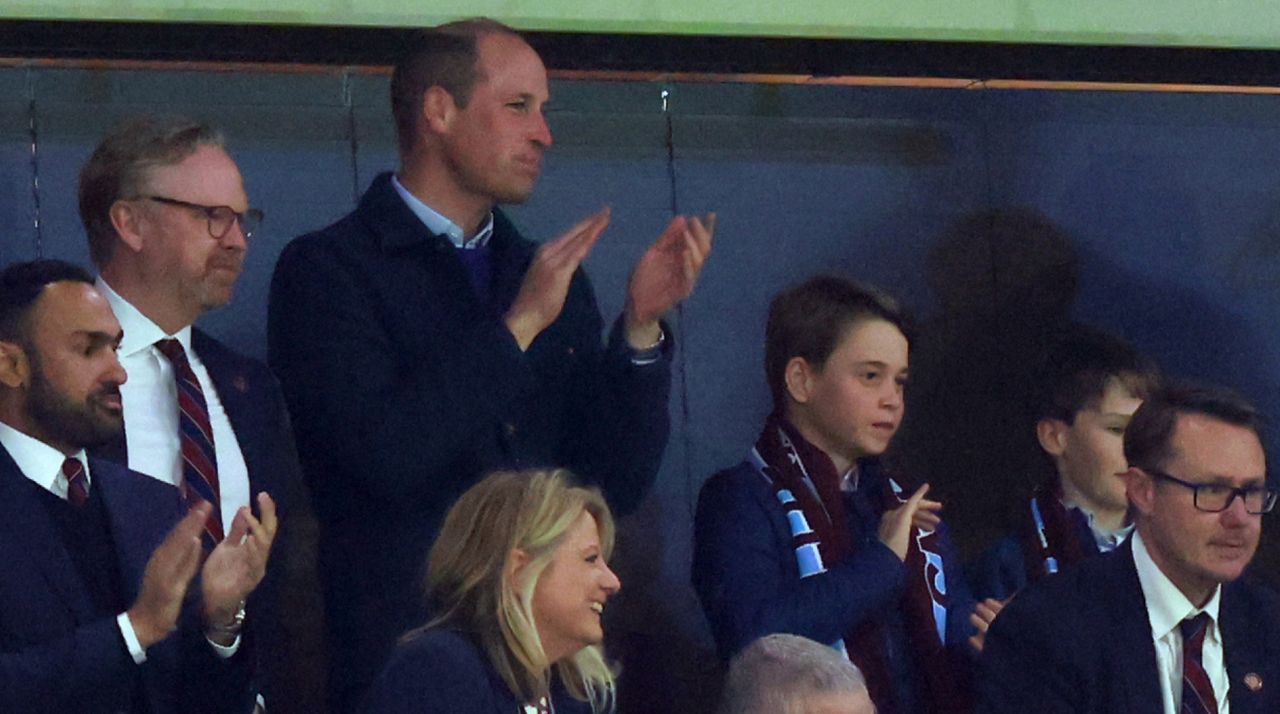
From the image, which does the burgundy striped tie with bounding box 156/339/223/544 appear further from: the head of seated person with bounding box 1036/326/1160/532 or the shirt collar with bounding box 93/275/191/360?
the head of seated person with bounding box 1036/326/1160/532

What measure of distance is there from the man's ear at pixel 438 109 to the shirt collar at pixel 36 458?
1.03 metres

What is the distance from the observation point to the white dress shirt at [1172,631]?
4301 millimetres

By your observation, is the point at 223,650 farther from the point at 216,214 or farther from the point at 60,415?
the point at 216,214

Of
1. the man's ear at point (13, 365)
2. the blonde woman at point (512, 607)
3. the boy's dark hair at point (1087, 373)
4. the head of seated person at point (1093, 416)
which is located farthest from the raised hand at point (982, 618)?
the man's ear at point (13, 365)

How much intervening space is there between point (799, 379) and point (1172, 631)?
37.9 inches

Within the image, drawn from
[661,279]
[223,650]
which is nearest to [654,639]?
[661,279]

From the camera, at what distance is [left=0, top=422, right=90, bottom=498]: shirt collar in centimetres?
394

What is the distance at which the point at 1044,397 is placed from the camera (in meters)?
5.45

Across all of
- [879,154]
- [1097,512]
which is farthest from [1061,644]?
[879,154]

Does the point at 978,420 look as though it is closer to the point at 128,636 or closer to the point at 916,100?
the point at 916,100

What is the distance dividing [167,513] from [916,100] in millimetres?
2320

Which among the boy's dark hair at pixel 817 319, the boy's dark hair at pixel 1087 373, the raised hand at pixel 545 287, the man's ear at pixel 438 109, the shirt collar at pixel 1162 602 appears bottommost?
the shirt collar at pixel 1162 602

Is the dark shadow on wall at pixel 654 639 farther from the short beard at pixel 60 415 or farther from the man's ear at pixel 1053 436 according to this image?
the short beard at pixel 60 415

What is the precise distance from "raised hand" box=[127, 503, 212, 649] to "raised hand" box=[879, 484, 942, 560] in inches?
55.5
